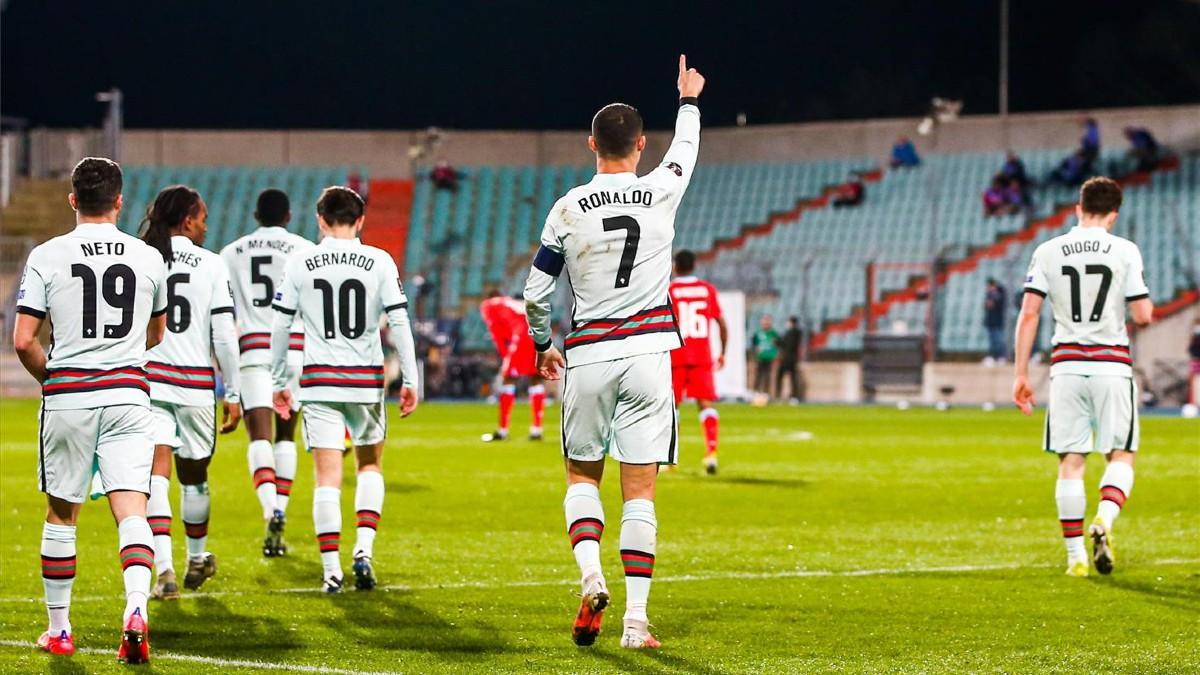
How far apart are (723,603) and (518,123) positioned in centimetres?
4841

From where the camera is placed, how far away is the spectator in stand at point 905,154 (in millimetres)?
41594

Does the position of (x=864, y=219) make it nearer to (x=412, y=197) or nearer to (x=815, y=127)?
(x=815, y=127)

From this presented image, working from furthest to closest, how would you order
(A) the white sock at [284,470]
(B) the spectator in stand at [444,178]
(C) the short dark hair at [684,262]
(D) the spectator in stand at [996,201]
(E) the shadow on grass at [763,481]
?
1. (B) the spectator in stand at [444,178]
2. (D) the spectator in stand at [996,201]
3. (C) the short dark hair at [684,262]
4. (E) the shadow on grass at [763,481]
5. (A) the white sock at [284,470]

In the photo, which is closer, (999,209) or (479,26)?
(999,209)

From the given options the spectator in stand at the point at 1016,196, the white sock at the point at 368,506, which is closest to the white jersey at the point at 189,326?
the white sock at the point at 368,506

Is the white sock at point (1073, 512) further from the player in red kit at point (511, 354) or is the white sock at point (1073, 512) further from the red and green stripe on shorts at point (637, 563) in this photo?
the player in red kit at point (511, 354)

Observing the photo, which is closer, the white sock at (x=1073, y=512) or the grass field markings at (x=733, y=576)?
the grass field markings at (x=733, y=576)

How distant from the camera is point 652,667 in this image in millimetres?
6160

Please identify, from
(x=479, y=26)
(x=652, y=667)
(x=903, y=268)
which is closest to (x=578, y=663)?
(x=652, y=667)

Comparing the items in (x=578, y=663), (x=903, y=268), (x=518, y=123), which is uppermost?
(x=518, y=123)

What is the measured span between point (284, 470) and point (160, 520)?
2360 millimetres

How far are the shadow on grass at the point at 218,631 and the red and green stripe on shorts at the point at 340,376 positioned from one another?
1140 millimetres

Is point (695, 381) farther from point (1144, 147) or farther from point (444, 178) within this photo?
point (444, 178)

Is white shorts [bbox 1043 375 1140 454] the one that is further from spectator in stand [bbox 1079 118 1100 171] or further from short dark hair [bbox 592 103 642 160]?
spectator in stand [bbox 1079 118 1100 171]
